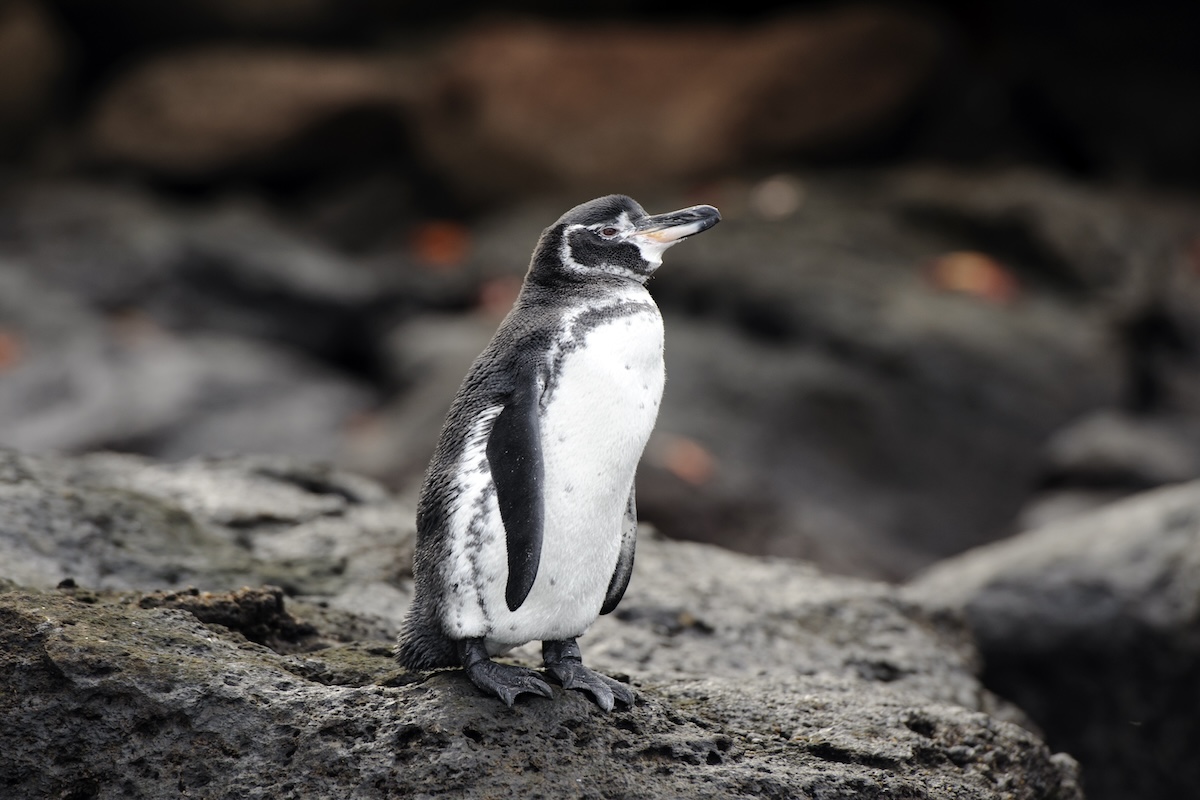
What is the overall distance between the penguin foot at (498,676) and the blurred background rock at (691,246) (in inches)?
188

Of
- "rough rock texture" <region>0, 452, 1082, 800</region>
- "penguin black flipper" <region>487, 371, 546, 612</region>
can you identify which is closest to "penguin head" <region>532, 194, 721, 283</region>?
"penguin black flipper" <region>487, 371, 546, 612</region>

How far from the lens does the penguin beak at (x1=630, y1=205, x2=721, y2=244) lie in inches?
138

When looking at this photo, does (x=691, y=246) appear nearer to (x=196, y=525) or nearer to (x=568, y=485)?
(x=196, y=525)

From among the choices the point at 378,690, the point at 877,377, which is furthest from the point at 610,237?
the point at 877,377

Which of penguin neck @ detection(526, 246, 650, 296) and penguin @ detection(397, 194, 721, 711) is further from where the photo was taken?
penguin neck @ detection(526, 246, 650, 296)

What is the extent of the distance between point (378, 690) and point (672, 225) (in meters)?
1.44

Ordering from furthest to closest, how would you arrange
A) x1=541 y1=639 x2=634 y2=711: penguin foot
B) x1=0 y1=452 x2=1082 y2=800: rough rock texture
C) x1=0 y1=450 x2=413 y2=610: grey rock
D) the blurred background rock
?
the blurred background rock → x1=0 y1=450 x2=413 y2=610: grey rock → x1=541 y1=639 x2=634 y2=711: penguin foot → x1=0 y1=452 x2=1082 y2=800: rough rock texture

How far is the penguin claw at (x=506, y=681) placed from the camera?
3145mm

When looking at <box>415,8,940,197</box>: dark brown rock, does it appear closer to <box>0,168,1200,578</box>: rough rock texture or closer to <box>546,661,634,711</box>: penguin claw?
<box>0,168,1200,578</box>: rough rock texture

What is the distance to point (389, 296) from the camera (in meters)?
11.0

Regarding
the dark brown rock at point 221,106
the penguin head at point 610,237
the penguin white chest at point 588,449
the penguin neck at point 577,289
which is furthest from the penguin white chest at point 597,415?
the dark brown rock at point 221,106

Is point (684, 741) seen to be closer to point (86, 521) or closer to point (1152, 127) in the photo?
point (86, 521)

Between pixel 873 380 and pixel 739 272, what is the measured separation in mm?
1387

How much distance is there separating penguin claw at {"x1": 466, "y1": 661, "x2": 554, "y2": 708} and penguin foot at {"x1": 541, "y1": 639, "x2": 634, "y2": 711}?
0.11 meters
